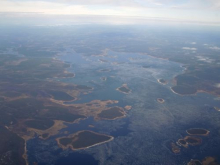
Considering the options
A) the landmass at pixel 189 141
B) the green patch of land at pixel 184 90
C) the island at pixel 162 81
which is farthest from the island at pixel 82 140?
the island at pixel 162 81

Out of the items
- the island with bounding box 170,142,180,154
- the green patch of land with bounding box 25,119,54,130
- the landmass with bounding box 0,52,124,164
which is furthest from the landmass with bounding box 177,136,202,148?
the green patch of land with bounding box 25,119,54,130

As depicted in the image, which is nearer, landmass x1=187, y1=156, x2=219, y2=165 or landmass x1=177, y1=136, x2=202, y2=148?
Result: landmass x1=187, y1=156, x2=219, y2=165

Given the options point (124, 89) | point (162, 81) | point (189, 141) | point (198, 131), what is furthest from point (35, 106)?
point (162, 81)

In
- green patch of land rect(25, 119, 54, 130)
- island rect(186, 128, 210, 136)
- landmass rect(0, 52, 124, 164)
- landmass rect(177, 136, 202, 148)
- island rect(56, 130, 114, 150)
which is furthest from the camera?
green patch of land rect(25, 119, 54, 130)

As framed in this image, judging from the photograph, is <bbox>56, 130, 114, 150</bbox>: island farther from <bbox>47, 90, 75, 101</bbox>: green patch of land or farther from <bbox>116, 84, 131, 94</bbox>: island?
<bbox>116, 84, 131, 94</bbox>: island

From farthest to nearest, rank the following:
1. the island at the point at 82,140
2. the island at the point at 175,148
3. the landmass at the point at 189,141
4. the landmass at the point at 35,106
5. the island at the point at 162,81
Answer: the island at the point at 162,81
the landmass at the point at 35,106
the landmass at the point at 189,141
the island at the point at 82,140
the island at the point at 175,148

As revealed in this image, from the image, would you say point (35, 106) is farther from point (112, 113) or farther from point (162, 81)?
point (162, 81)

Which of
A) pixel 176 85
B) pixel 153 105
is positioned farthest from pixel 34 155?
pixel 176 85

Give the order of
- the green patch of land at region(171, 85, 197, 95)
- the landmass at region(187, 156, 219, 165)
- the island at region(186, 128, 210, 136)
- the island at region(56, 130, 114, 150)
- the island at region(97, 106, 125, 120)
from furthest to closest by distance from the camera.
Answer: the green patch of land at region(171, 85, 197, 95) < the island at region(97, 106, 125, 120) < the island at region(186, 128, 210, 136) < the island at region(56, 130, 114, 150) < the landmass at region(187, 156, 219, 165)

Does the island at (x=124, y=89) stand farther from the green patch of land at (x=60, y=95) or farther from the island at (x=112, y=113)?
the green patch of land at (x=60, y=95)
